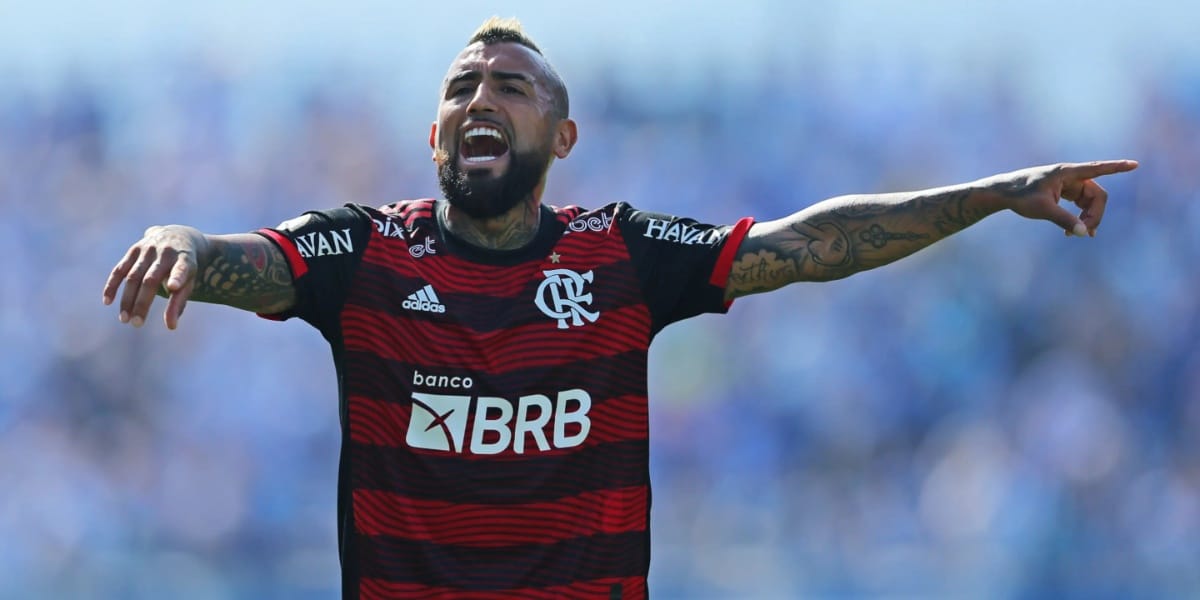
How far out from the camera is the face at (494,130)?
4.36 m

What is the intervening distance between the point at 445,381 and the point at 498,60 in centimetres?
113

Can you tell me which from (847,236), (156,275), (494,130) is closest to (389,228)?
(494,130)

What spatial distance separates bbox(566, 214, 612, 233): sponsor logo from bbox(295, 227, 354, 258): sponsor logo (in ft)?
2.33

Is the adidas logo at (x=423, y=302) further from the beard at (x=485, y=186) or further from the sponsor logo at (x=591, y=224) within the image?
the sponsor logo at (x=591, y=224)

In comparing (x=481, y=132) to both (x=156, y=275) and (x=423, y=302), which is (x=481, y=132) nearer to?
(x=423, y=302)

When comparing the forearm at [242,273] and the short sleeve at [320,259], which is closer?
the forearm at [242,273]

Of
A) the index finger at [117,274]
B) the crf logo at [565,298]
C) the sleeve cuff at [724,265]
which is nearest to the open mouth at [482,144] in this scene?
the crf logo at [565,298]

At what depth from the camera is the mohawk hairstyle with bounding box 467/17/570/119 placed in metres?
4.64

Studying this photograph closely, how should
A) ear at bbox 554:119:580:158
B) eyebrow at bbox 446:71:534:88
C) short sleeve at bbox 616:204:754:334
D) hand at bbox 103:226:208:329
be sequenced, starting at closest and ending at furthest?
hand at bbox 103:226:208:329, short sleeve at bbox 616:204:754:334, eyebrow at bbox 446:71:534:88, ear at bbox 554:119:580:158

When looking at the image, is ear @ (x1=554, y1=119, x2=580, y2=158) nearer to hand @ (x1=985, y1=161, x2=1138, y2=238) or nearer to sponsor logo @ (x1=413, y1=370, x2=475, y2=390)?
sponsor logo @ (x1=413, y1=370, x2=475, y2=390)

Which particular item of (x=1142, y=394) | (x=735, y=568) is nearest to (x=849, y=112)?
(x=1142, y=394)

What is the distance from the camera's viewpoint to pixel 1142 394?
28.6 ft

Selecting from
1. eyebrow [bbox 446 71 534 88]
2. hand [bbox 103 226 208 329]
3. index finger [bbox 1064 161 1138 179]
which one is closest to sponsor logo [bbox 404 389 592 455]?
hand [bbox 103 226 208 329]

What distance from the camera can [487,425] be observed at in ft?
13.3
